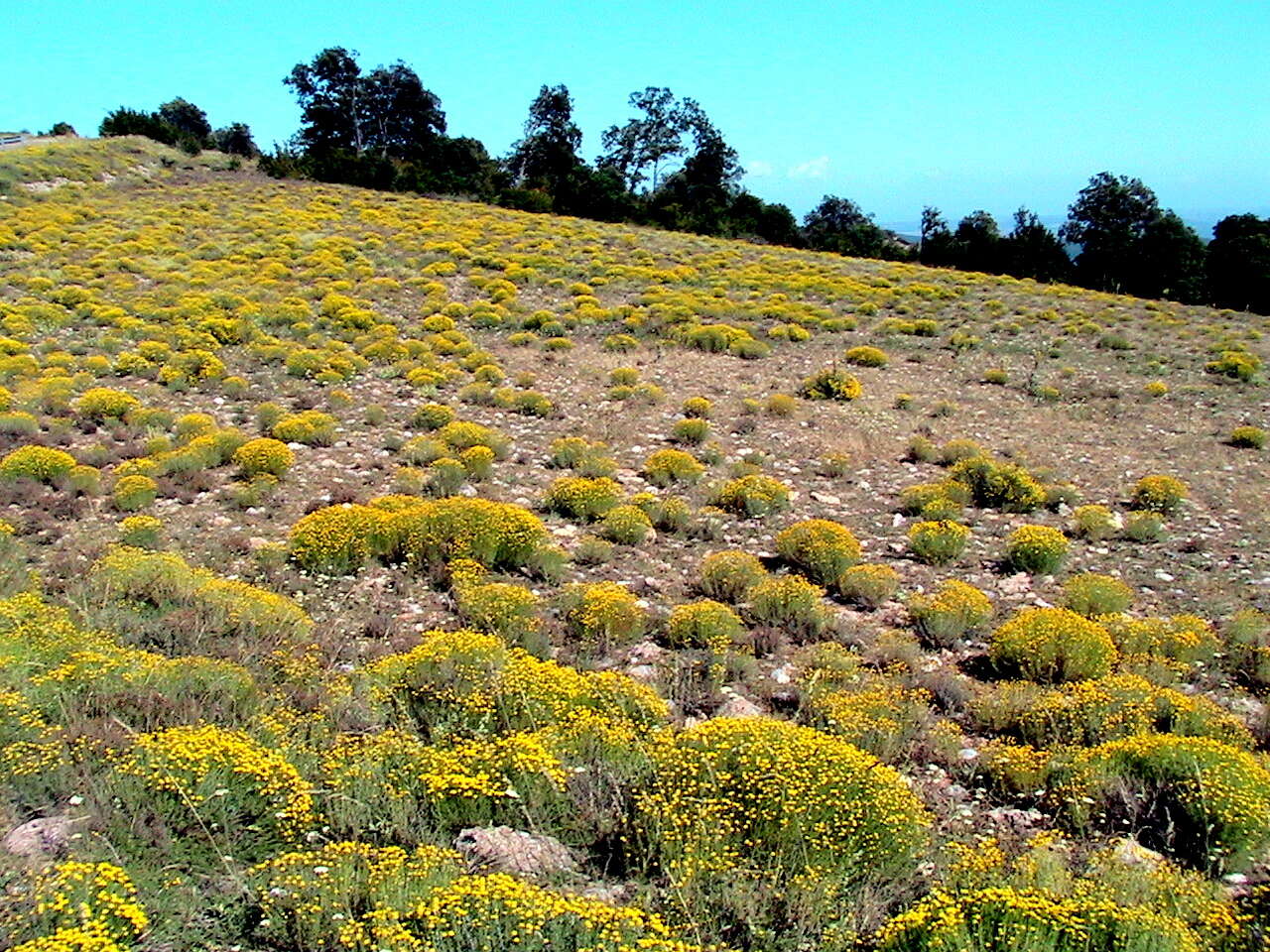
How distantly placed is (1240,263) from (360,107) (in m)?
56.3

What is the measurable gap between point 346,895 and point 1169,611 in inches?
302

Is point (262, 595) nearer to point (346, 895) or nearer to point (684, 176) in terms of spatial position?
point (346, 895)

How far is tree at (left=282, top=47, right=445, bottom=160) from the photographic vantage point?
64562 millimetres

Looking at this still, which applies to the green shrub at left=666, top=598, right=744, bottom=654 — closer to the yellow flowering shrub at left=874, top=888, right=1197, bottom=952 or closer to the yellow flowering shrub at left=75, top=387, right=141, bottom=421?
the yellow flowering shrub at left=874, top=888, right=1197, bottom=952

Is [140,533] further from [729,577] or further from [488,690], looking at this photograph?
[729,577]

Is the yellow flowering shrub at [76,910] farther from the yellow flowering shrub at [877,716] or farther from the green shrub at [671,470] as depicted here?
the green shrub at [671,470]

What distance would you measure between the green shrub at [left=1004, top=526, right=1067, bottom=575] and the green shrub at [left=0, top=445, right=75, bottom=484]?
10.6 m

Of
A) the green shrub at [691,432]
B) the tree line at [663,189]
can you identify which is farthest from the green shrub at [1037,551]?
the tree line at [663,189]

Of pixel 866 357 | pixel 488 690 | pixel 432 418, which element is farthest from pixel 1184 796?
pixel 866 357

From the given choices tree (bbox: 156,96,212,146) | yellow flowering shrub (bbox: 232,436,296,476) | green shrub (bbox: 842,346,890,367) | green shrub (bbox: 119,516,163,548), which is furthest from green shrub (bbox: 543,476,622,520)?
tree (bbox: 156,96,212,146)

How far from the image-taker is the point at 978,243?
174 feet

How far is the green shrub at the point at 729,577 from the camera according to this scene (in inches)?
340

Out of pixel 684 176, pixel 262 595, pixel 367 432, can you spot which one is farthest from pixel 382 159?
pixel 262 595

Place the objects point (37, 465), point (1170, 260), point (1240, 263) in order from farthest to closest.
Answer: point (1170, 260) → point (1240, 263) → point (37, 465)
